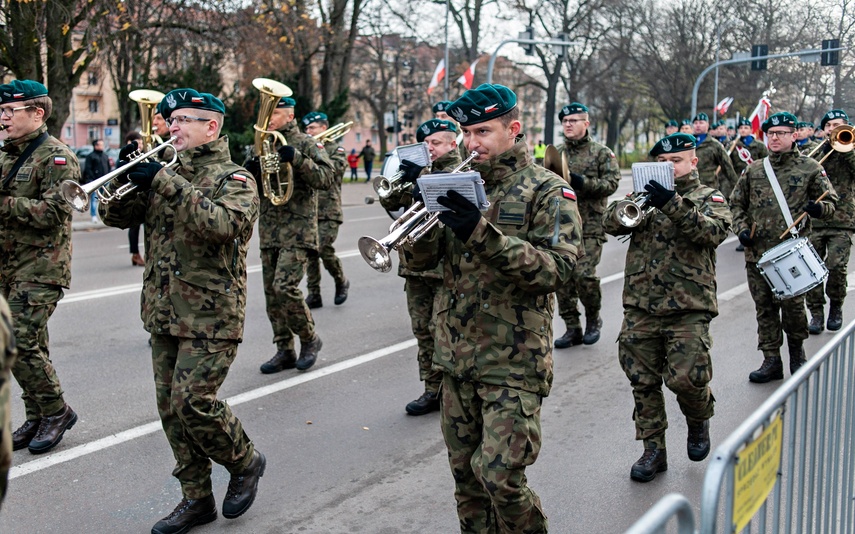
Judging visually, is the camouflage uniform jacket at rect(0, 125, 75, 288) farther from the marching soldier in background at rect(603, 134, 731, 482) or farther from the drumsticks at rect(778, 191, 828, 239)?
the drumsticks at rect(778, 191, 828, 239)

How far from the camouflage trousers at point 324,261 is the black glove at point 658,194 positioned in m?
5.45

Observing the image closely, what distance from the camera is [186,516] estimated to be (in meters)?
4.49

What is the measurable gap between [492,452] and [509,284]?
67 cm

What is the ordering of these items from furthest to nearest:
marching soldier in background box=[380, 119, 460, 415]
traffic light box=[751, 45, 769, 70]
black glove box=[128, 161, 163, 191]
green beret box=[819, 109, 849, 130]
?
traffic light box=[751, 45, 769, 70] < green beret box=[819, 109, 849, 130] < marching soldier in background box=[380, 119, 460, 415] < black glove box=[128, 161, 163, 191]

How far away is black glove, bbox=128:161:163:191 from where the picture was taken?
426cm

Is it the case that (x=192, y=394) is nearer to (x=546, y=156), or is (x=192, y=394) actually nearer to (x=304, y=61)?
(x=546, y=156)

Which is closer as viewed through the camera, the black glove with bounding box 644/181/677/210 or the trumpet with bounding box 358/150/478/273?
the trumpet with bounding box 358/150/478/273

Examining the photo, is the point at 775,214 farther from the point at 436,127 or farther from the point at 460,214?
the point at 460,214

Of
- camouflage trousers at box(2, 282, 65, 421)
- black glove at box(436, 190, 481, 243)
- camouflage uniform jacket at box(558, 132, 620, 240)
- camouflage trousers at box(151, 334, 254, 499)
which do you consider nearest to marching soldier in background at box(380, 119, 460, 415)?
camouflage trousers at box(151, 334, 254, 499)

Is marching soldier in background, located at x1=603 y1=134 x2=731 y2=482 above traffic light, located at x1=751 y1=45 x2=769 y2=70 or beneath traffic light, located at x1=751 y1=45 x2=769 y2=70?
beneath

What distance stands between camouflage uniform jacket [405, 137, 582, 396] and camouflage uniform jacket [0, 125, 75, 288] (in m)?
2.84

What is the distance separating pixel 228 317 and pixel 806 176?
17.4 ft

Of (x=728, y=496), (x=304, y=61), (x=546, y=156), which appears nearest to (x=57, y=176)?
(x=546, y=156)

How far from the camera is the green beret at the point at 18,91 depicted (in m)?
5.52
